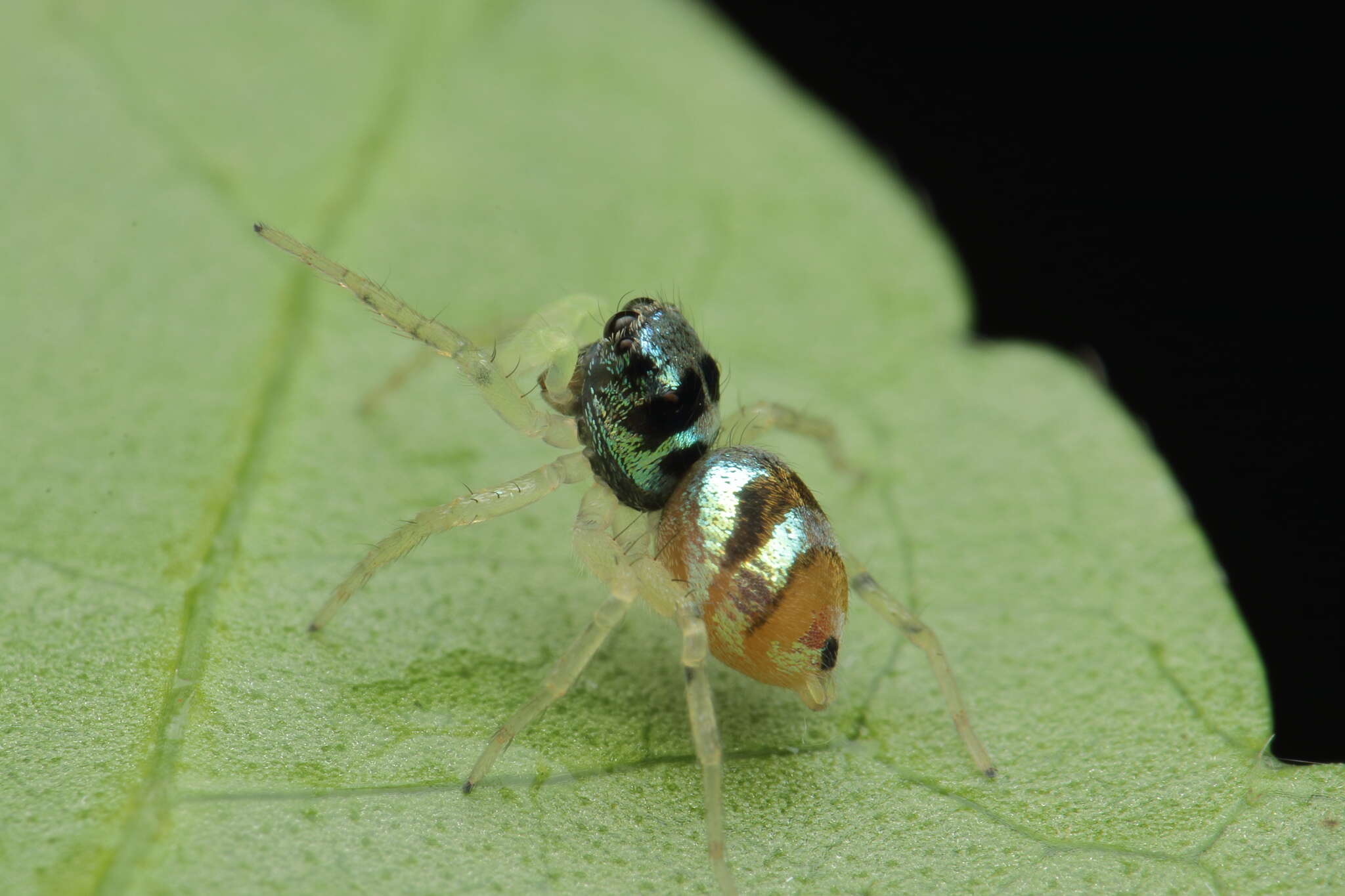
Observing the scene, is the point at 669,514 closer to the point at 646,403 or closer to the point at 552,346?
the point at 646,403

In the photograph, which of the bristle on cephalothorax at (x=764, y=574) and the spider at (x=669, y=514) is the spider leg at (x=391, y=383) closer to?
the spider at (x=669, y=514)

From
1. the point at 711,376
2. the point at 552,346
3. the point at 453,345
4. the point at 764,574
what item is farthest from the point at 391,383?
the point at 764,574

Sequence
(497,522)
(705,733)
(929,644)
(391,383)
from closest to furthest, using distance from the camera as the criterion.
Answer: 1. (705,733)
2. (929,644)
3. (497,522)
4. (391,383)

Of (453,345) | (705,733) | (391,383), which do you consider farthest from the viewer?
(391,383)

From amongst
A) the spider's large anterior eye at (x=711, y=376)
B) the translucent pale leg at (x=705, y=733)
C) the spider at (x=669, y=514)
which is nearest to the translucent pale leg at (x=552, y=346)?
the spider at (x=669, y=514)

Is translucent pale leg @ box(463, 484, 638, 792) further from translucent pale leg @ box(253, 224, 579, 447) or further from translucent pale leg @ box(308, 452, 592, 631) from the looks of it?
translucent pale leg @ box(253, 224, 579, 447)

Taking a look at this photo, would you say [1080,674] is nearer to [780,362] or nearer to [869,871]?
[869,871]

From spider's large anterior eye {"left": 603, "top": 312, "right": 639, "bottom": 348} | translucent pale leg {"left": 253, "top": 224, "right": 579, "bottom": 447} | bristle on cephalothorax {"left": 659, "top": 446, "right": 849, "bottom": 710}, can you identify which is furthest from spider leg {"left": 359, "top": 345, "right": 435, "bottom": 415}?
bristle on cephalothorax {"left": 659, "top": 446, "right": 849, "bottom": 710}
